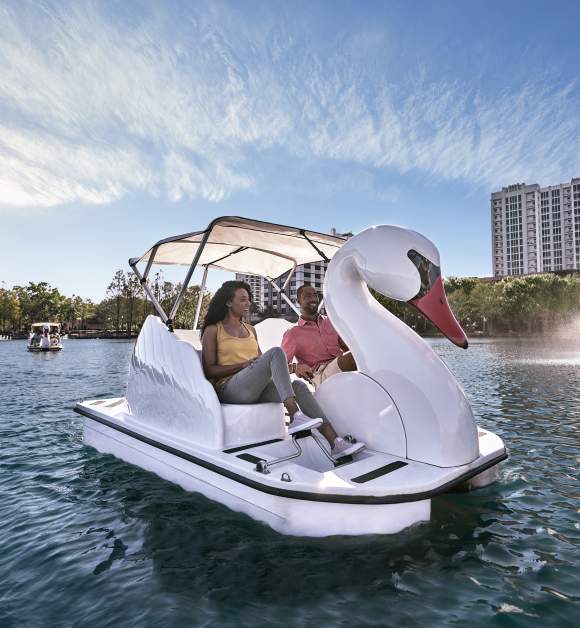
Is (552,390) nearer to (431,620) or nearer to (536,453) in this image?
(536,453)

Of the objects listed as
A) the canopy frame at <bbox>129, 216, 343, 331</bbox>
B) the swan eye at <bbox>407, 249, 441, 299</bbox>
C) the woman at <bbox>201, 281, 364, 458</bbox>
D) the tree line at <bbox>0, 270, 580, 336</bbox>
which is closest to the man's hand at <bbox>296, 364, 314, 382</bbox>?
the woman at <bbox>201, 281, 364, 458</bbox>

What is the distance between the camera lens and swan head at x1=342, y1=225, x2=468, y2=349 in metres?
3.50

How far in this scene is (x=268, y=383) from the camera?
13.3 ft

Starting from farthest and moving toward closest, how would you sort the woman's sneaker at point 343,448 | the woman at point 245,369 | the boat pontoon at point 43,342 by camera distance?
the boat pontoon at point 43,342 → the woman at point 245,369 → the woman's sneaker at point 343,448

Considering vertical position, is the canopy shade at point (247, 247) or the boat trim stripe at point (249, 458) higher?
the canopy shade at point (247, 247)

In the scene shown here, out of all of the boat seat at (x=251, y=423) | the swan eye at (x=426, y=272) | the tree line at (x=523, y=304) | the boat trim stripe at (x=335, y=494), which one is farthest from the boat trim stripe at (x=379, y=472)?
the tree line at (x=523, y=304)

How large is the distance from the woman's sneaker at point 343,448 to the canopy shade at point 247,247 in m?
2.06

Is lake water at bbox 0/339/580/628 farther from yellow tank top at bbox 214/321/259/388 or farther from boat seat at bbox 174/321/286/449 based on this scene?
yellow tank top at bbox 214/321/259/388

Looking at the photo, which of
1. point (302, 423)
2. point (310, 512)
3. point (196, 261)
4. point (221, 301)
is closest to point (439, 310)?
point (302, 423)

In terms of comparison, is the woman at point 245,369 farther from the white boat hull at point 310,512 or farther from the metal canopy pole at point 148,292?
the metal canopy pole at point 148,292

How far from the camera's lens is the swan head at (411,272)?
3.50 meters

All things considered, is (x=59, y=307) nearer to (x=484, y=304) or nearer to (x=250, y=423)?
(x=484, y=304)

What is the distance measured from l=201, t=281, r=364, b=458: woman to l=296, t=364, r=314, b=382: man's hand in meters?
0.58

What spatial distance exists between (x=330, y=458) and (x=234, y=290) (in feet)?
5.67
